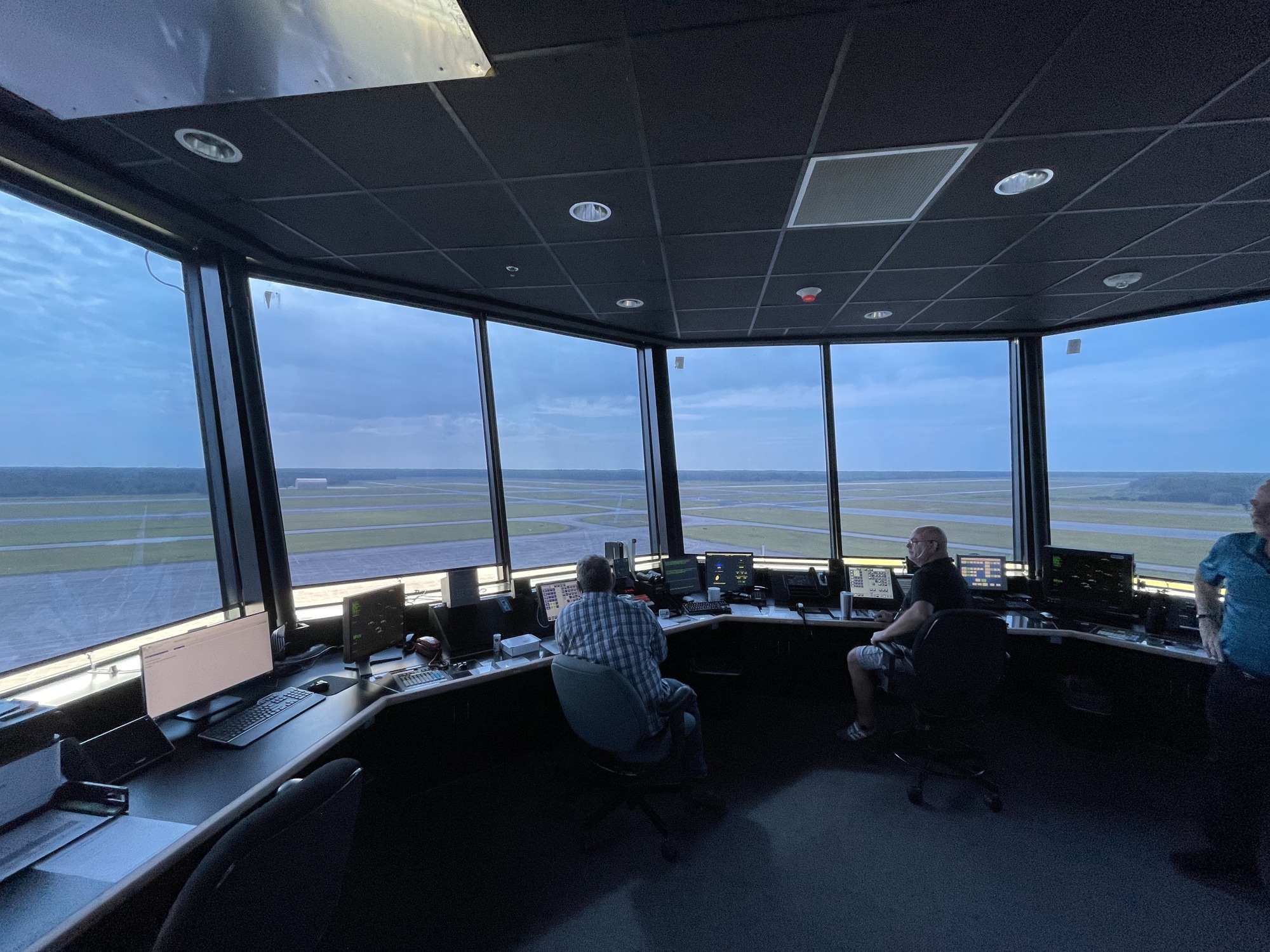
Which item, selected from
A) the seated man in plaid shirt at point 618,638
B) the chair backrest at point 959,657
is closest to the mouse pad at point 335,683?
the seated man in plaid shirt at point 618,638

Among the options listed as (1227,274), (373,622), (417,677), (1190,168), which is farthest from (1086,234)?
(373,622)

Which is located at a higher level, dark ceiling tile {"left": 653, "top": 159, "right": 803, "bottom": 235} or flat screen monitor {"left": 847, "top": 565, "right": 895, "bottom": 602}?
dark ceiling tile {"left": 653, "top": 159, "right": 803, "bottom": 235}

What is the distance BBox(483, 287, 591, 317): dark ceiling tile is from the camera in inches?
121

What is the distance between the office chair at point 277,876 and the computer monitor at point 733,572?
117 inches

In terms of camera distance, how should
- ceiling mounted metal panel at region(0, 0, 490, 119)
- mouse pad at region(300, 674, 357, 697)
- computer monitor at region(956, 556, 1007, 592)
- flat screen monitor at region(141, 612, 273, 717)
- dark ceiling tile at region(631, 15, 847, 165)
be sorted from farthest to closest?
computer monitor at region(956, 556, 1007, 592) → mouse pad at region(300, 674, 357, 697) → flat screen monitor at region(141, 612, 273, 717) → dark ceiling tile at region(631, 15, 847, 165) → ceiling mounted metal panel at region(0, 0, 490, 119)

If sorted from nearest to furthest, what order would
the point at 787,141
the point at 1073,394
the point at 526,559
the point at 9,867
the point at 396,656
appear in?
the point at 9,867 < the point at 787,141 < the point at 396,656 < the point at 1073,394 < the point at 526,559

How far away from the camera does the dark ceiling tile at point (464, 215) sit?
1.95 m

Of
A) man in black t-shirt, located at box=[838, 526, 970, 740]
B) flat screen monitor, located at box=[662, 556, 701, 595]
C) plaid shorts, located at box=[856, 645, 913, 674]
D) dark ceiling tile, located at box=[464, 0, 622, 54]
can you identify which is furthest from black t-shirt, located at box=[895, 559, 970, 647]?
dark ceiling tile, located at box=[464, 0, 622, 54]

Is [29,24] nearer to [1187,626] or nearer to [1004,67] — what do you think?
[1004,67]

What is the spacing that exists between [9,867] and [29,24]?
2025 mm

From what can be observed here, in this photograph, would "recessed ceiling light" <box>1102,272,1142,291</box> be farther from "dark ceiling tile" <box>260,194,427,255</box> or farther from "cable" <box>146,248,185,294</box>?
"cable" <box>146,248,185,294</box>

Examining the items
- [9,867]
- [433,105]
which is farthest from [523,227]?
[9,867]

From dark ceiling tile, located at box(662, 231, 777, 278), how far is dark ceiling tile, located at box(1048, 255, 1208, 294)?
1.92m

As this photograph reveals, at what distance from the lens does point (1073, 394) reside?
3.87 meters
